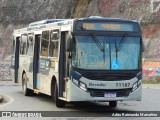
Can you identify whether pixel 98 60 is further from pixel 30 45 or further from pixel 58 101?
pixel 30 45

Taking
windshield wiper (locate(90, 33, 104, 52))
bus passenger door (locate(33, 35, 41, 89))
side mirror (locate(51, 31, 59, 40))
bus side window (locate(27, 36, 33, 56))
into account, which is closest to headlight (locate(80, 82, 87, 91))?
windshield wiper (locate(90, 33, 104, 52))

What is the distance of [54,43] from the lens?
18.5 m

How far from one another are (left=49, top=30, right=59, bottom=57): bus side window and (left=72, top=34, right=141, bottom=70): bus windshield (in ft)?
6.07

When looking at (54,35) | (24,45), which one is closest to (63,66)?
(54,35)

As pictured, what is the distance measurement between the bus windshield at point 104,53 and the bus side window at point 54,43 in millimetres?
1850

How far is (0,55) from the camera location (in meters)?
65.0

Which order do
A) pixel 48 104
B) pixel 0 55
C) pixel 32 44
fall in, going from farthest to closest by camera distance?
pixel 0 55
pixel 32 44
pixel 48 104

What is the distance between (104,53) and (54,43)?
8.63 feet

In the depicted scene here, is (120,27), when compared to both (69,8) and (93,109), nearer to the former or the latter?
(93,109)

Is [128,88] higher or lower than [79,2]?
lower

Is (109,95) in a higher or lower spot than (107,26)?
lower

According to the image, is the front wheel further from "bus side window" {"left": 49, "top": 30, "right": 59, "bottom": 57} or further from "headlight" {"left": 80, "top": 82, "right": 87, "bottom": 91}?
"headlight" {"left": 80, "top": 82, "right": 87, "bottom": 91}

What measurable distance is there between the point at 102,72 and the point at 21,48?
9554mm

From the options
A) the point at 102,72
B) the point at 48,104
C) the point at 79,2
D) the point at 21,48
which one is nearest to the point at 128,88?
the point at 102,72
